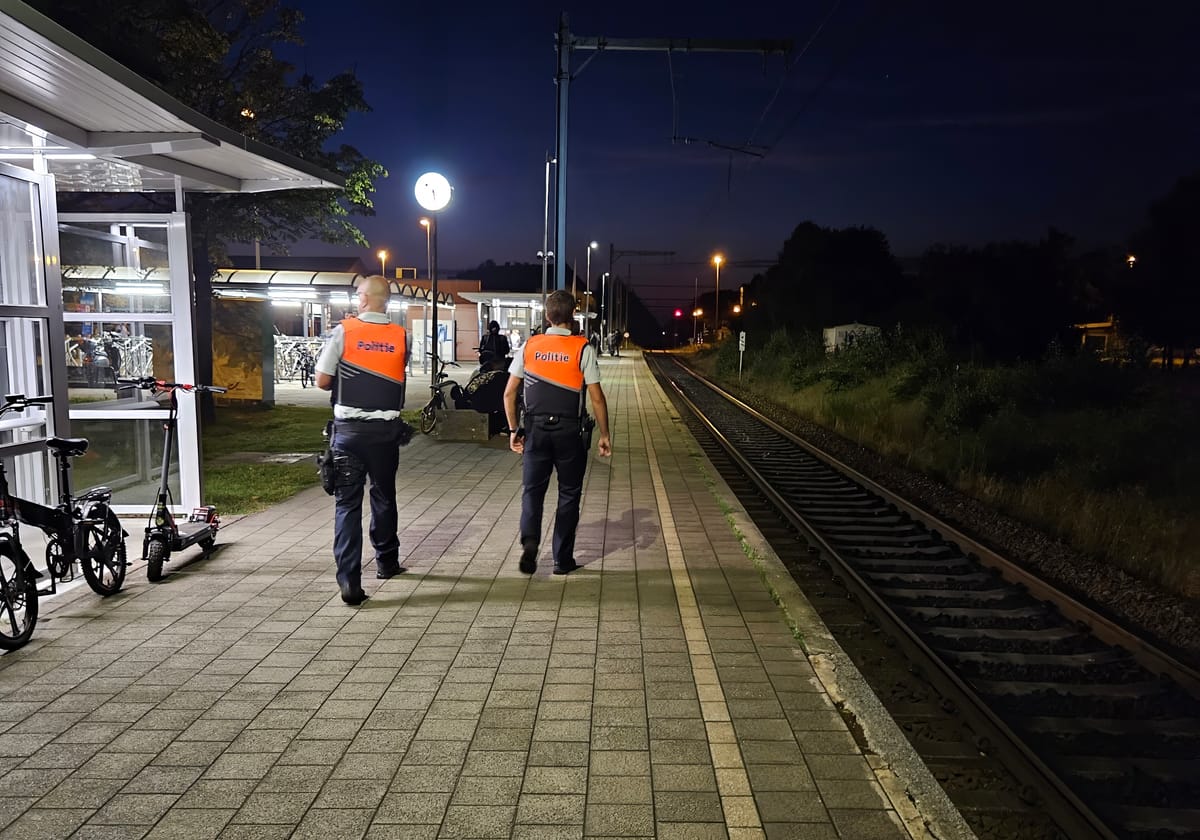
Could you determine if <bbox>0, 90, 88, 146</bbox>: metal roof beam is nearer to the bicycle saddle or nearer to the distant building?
the bicycle saddle

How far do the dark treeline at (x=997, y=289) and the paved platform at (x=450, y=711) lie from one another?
2156 cm

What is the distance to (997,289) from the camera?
173 ft

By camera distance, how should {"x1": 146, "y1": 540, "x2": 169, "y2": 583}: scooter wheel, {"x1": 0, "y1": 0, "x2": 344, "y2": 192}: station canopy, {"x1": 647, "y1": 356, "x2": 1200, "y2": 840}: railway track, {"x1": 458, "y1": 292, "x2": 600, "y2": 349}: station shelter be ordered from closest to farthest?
1. {"x1": 647, "y1": 356, "x2": 1200, "y2": 840}: railway track
2. {"x1": 0, "y1": 0, "x2": 344, "y2": 192}: station canopy
3. {"x1": 146, "y1": 540, "x2": 169, "y2": 583}: scooter wheel
4. {"x1": 458, "y1": 292, "x2": 600, "y2": 349}: station shelter

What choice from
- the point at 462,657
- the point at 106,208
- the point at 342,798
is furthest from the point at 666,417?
the point at 342,798

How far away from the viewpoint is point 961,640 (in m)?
5.51

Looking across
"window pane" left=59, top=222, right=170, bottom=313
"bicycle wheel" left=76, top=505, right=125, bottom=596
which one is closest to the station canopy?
"window pane" left=59, top=222, right=170, bottom=313

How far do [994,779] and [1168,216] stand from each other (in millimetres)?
51541

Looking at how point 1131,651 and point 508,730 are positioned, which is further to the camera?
point 1131,651

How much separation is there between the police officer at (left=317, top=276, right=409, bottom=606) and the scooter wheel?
148cm

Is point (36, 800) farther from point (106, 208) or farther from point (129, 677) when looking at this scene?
point (106, 208)

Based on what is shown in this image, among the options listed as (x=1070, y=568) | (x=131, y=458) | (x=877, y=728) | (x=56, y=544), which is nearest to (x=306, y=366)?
(x=131, y=458)

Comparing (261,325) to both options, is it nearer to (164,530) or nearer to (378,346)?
(164,530)

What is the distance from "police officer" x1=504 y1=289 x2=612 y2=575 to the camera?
596cm

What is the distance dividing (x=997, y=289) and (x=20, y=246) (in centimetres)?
5624
